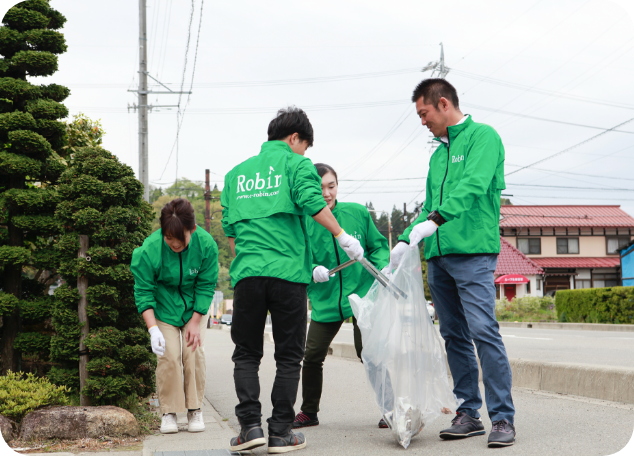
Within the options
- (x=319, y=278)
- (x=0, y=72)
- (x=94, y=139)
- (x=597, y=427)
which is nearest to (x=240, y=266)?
(x=319, y=278)

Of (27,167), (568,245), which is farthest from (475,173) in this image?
(568,245)

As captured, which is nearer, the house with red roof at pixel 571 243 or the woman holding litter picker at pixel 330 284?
the woman holding litter picker at pixel 330 284

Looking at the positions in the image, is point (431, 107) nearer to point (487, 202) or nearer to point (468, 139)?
point (468, 139)

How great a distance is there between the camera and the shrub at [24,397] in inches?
147

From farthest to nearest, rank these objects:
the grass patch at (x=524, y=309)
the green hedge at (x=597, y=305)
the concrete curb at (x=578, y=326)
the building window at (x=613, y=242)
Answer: the building window at (x=613, y=242) → the grass patch at (x=524, y=309) → the green hedge at (x=597, y=305) → the concrete curb at (x=578, y=326)

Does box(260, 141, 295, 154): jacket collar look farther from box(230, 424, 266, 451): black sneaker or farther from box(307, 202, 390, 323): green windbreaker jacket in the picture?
box(230, 424, 266, 451): black sneaker

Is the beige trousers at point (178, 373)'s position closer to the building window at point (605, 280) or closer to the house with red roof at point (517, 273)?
the house with red roof at point (517, 273)

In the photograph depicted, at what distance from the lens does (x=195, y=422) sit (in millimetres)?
4246

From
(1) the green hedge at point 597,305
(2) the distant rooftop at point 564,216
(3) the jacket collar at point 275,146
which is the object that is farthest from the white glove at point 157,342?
(2) the distant rooftop at point 564,216

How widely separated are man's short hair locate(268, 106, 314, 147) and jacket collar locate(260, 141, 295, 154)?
0.29 ft

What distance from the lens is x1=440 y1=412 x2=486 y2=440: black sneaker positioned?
11.3 ft

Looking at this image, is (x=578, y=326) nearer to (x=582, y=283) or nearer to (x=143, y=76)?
(x=143, y=76)

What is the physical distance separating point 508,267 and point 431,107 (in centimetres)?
3748

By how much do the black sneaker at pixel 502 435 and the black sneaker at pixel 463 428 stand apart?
0.86 ft
